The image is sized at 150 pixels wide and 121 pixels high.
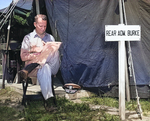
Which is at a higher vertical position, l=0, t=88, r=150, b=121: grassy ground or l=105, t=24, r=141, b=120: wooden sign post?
l=105, t=24, r=141, b=120: wooden sign post

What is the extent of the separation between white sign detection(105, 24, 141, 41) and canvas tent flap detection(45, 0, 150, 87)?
4.36 feet

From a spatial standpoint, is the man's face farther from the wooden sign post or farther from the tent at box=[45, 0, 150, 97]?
the wooden sign post

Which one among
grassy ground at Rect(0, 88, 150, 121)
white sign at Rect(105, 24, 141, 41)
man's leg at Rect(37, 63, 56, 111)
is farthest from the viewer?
man's leg at Rect(37, 63, 56, 111)

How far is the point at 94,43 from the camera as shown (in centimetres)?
562

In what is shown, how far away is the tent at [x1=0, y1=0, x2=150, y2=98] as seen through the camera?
18.0 ft

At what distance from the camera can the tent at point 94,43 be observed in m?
5.49

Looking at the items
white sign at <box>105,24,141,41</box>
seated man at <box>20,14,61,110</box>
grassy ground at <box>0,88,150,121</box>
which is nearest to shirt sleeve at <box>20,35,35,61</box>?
seated man at <box>20,14,61,110</box>

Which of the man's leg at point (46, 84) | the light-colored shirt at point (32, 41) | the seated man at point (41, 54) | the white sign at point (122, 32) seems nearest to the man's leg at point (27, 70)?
the seated man at point (41, 54)

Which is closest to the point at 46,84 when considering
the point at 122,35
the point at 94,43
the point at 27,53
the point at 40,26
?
the point at 27,53

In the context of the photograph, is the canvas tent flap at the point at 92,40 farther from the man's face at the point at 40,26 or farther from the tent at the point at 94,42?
the man's face at the point at 40,26

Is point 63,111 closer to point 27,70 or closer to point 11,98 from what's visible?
point 27,70

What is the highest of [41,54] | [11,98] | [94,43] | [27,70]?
[94,43]

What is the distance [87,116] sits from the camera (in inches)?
175

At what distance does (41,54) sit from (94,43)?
164 centimetres
